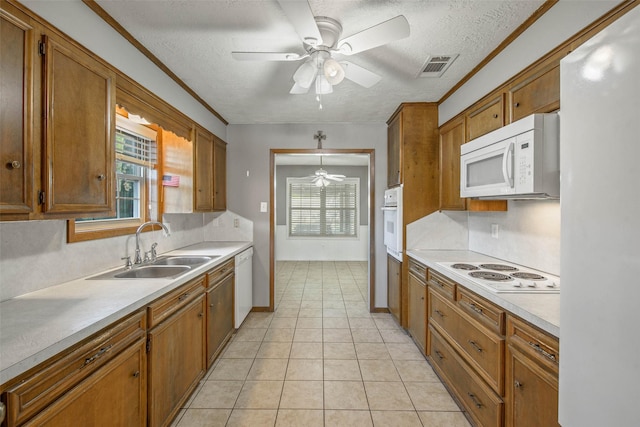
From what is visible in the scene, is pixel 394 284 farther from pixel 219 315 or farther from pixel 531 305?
pixel 531 305

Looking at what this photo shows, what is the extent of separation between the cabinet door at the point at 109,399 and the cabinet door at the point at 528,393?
5.84 ft

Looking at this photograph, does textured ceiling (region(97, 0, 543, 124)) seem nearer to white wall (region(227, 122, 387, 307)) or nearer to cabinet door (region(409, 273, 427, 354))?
white wall (region(227, 122, 387, 307))

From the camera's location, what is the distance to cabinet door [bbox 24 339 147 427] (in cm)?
98

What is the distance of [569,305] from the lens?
0.90 m

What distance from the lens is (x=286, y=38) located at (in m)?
1.84

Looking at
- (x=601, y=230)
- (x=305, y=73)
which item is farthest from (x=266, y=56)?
(x=601, y=230)

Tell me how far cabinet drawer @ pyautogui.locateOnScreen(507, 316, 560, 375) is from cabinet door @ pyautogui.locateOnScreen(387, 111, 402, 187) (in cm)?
193

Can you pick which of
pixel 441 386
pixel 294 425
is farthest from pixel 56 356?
pixel 441 386

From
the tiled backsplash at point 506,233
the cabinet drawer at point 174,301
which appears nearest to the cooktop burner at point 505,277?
Answer: the tiled backsplash at point 506,233

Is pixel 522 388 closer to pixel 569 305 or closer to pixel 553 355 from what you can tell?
pixel 553 355

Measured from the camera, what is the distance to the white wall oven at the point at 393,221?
3.02m

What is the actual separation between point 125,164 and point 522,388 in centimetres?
306

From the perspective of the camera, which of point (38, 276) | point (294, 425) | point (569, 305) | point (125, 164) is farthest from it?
point (125, 164)

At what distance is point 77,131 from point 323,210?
241 inches
